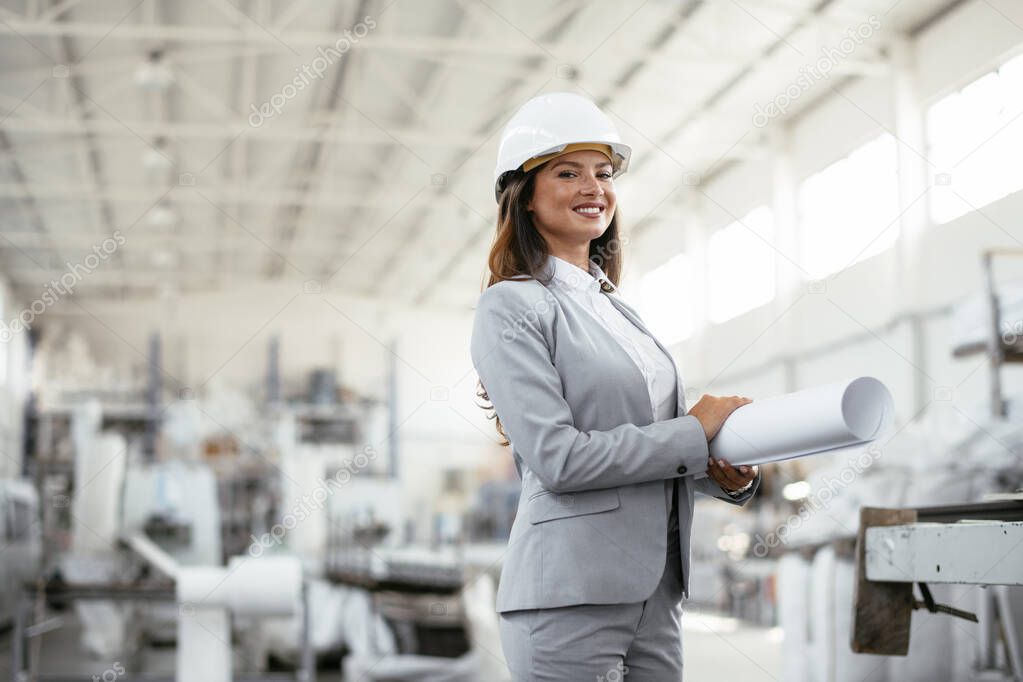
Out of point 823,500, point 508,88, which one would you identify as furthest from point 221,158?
point 823,500

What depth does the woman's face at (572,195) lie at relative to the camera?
152cm

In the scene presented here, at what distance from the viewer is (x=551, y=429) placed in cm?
136

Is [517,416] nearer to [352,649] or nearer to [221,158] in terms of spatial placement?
[352,649]

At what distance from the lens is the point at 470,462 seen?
20.0 metres

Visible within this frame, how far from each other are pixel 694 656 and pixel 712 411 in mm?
6348

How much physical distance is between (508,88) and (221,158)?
14.8 ft

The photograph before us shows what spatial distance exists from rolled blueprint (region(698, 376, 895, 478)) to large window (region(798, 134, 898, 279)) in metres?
8.81

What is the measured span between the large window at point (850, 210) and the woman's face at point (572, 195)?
8669mm

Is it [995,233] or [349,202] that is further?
[349,202]

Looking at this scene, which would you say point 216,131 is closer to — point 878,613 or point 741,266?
point 741,266

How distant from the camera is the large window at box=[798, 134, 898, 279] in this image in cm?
973

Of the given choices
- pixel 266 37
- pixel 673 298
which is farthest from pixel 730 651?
pixel 673 298
